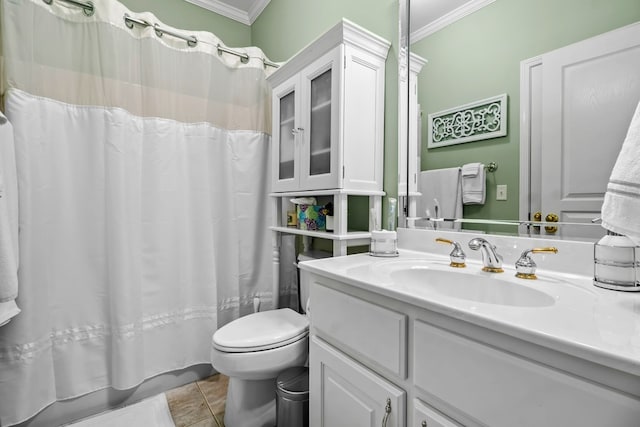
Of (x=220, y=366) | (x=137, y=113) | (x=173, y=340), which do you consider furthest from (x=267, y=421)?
(x=137, y=113)

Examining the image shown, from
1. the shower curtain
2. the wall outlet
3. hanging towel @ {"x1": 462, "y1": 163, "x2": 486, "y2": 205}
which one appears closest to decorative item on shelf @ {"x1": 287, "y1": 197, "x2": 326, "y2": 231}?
the shower curtain

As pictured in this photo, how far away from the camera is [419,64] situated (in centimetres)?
126

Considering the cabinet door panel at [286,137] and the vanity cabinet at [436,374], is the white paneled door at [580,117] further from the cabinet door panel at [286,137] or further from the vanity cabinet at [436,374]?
the cabinet door panel at [286,137]

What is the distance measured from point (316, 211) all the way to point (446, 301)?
36.8 inches

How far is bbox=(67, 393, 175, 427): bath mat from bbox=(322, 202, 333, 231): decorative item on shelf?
1.18m

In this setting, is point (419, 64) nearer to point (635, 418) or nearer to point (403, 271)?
point (403, 271)

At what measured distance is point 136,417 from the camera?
57.8 inches

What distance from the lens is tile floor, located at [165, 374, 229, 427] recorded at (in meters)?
1.44

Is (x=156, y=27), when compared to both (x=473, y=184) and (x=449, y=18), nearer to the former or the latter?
(x=449, y=18)

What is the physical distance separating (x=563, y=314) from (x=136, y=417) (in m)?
1.80

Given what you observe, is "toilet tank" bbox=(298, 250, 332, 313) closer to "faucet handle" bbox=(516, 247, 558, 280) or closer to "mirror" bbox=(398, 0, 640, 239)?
"mirror" bbox=(398, 0, 640, 239)

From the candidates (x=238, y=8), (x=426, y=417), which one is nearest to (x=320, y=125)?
(x=426, y=417)

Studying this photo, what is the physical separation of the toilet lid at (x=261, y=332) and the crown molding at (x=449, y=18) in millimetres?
1341

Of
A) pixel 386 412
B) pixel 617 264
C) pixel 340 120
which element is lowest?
pixel 386 412
